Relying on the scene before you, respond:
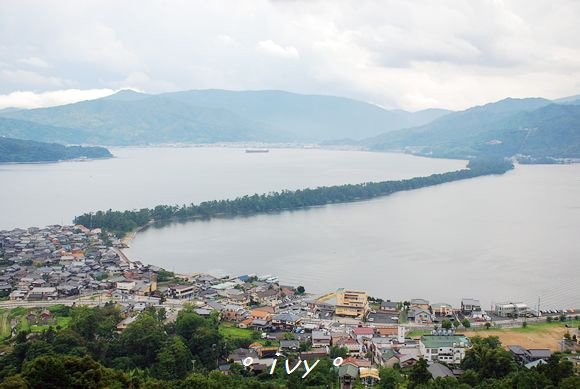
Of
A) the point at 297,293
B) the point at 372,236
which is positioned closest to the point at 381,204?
the point at 372,236

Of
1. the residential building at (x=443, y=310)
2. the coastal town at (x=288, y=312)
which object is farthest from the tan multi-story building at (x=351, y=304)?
the residential building at (x=443, y=310)

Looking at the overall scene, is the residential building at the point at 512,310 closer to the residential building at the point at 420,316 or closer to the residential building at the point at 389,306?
the residential building at the point at 420,316

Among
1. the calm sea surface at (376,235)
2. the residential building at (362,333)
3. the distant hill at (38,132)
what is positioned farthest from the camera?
the distant hill at (38,132)

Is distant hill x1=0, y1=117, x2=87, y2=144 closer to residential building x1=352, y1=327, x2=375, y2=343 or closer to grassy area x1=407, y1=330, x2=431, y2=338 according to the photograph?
residential building x1=352, y1=327, x2=375, y2=343

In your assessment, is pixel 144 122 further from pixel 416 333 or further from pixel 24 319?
pixel 416 333

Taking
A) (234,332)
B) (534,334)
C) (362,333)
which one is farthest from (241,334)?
(534,334)
